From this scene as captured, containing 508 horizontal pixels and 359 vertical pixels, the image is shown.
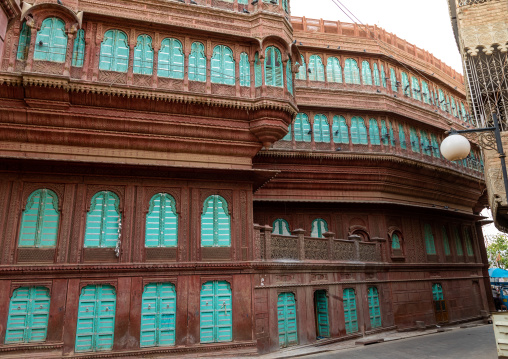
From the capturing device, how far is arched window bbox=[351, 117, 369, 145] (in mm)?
18281

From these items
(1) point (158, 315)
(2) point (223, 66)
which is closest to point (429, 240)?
(2) point (223, 66)

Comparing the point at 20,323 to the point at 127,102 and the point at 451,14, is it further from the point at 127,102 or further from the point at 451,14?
the point at 451,14

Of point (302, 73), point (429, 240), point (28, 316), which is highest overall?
point (302, 73)

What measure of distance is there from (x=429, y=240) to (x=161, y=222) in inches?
584

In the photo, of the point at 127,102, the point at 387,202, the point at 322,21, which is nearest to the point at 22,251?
the point at 127,102

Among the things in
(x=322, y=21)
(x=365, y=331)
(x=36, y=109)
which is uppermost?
(x=322, y=21)

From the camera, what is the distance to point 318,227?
17969 mm

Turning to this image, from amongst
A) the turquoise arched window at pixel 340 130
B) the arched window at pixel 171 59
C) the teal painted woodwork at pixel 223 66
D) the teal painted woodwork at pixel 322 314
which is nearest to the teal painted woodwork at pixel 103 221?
the arched window at pixel 171 59

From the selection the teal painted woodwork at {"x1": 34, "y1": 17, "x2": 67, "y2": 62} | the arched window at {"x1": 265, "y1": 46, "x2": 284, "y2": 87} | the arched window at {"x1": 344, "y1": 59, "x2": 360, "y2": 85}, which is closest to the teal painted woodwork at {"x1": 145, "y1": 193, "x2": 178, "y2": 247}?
the teal painted woodwork at {"x1": 34, "y1": 17, "x2": 67, "y2": 62}

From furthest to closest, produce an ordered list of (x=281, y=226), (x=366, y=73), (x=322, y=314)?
(x=366, y=73) < (x=281, y=226) < (x=322, y=314)

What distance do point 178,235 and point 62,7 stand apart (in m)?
7.59

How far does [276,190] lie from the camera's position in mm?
17344

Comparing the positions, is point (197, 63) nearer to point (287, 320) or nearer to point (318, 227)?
point (287, 320)

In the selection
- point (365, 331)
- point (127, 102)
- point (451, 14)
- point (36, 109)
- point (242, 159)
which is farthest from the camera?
point (451, 14)
